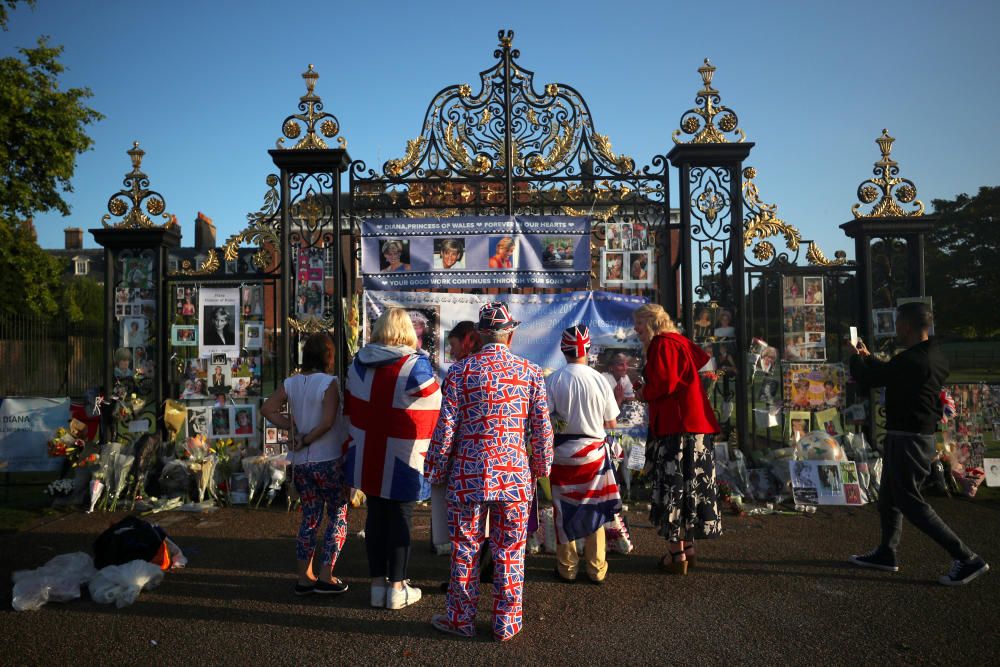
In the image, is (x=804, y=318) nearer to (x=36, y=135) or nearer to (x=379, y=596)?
(x=379, y=596)

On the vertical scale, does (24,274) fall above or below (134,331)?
above

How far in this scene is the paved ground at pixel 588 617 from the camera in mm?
3600

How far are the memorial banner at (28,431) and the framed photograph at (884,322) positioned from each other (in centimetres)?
918

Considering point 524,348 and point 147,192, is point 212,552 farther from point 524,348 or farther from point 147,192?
point 147,192

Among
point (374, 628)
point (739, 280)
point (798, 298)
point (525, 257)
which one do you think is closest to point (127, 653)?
point (374, 628)

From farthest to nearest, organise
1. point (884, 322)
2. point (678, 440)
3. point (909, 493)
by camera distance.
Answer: point (884, 322) < point (678, 440) < point (909, 493)

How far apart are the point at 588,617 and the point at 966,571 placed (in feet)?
8.38

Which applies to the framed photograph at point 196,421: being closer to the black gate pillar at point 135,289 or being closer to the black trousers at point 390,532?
the black gate pillar at point 135,289

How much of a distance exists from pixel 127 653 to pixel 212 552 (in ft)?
6.17

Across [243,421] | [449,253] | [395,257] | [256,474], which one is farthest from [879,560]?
[243,421]

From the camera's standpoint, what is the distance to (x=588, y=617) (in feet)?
13.4

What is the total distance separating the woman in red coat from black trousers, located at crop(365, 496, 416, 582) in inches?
71.3

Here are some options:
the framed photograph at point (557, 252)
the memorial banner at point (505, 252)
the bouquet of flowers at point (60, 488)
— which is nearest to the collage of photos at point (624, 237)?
the memorial banner at point (505, 252)

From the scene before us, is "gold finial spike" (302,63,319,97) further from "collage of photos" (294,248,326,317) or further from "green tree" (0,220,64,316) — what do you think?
"green tree" (0,220,64,316)
